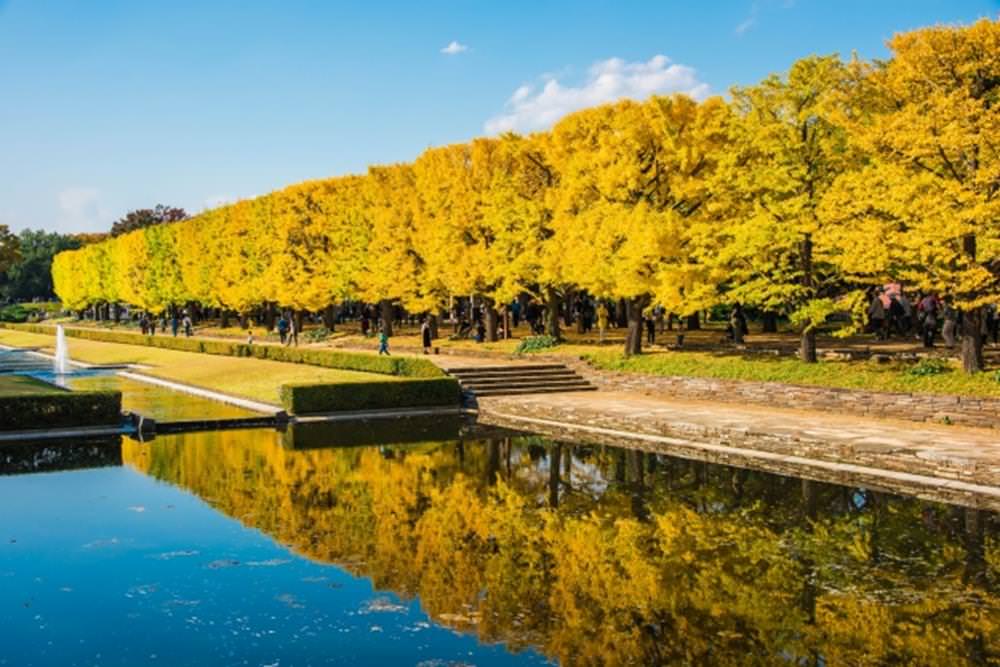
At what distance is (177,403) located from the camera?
1291 inches

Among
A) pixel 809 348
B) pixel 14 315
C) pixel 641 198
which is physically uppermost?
pixel 641 198

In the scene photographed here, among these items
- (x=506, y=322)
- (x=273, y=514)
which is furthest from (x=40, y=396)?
(x=506, y=322)

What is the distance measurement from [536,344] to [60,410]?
64.5 ft

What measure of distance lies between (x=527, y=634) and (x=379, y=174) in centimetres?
4722

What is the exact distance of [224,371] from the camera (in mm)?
40531

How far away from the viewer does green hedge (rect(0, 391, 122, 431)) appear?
82.6 ft

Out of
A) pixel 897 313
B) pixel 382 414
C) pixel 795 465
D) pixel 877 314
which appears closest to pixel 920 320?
pixel 897 313

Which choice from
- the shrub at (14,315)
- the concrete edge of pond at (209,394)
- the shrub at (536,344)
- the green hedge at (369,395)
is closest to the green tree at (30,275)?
the shrub at (14,315)

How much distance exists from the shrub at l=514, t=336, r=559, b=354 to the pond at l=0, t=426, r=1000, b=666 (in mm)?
19240

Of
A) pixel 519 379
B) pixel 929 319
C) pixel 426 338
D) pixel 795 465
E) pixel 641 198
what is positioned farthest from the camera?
pixel 426 338

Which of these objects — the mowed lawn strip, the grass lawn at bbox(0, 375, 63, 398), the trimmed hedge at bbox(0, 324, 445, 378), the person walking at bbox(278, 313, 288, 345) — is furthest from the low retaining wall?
the person walking at bbox(278, 313, 288, 345)

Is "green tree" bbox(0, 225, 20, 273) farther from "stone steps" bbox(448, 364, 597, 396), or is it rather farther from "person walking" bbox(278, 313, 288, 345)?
"stone steps" bbox(448, 364, 597, 396)

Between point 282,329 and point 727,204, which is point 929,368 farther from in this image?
point 282,329

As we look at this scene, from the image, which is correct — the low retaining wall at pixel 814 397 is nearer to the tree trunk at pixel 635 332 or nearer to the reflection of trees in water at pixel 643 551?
the tree trunk at pixel 635 332
